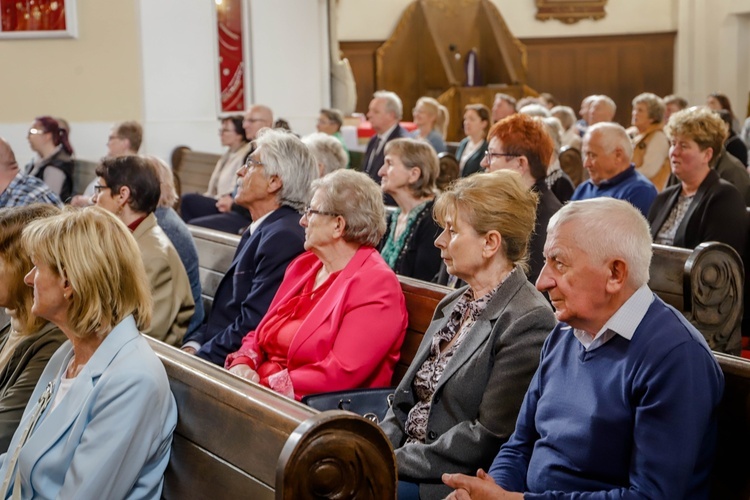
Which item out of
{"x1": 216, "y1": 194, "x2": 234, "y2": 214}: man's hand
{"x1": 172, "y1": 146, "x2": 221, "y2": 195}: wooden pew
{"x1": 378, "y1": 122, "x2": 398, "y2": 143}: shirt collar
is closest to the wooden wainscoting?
{"x1": 172, "y1": 146, "x2": 221, "y2": 195}: wooden pew

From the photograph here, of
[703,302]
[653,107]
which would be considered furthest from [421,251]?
[653,107]

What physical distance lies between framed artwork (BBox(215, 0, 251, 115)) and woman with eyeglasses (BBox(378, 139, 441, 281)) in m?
5.89

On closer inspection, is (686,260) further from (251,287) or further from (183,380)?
(183,380)

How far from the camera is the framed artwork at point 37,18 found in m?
9.25

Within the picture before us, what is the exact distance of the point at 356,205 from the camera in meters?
3.30

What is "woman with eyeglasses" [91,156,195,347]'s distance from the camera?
382cm

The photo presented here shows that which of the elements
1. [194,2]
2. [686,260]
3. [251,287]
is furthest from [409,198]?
[194,2]

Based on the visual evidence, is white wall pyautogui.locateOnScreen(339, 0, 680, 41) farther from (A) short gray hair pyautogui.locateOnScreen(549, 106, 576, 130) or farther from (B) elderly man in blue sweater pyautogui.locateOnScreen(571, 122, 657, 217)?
(B) elderly man in blue sweater pyautogui.locateOnScreen(571, 122, 657, 217)

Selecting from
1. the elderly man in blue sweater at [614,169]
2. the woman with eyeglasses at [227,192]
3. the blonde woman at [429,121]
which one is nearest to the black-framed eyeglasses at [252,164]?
the elderly man in blue sweater at [614,169]

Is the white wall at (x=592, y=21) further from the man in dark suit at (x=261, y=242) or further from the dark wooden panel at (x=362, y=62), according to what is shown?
the man in dark suit at (x=261, y=242)

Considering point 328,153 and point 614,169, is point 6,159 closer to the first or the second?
point 328,153

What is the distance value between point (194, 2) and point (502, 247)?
777 centimetres

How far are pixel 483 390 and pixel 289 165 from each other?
1746 mm

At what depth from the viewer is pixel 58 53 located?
30.9 feet
